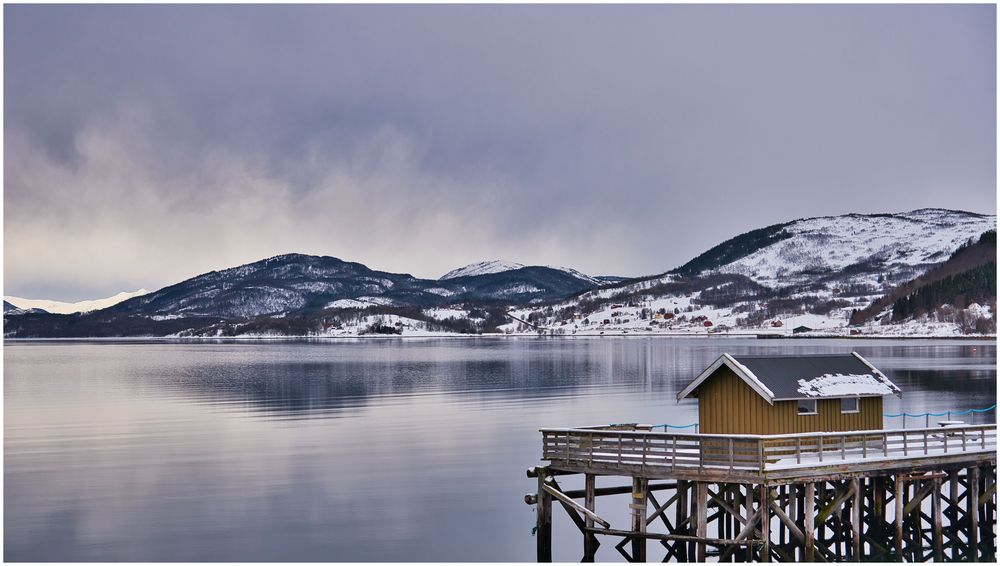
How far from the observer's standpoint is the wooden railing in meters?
28.9

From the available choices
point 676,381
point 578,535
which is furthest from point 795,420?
point 676,381

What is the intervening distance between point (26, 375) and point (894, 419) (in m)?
109

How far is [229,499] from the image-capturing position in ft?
151

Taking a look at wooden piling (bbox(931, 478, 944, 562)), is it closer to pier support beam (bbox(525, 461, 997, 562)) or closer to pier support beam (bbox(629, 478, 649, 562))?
pier support beam (bbox(525, 461, 997, 562))

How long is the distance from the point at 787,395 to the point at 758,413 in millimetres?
1093

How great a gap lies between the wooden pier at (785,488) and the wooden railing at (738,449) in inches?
1.5

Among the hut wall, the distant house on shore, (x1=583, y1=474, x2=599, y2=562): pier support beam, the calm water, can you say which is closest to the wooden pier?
(x1=583, y1=474, x2=599, y2=562): pier support beam

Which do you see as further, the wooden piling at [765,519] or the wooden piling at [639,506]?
the wooden piling at [639,506]

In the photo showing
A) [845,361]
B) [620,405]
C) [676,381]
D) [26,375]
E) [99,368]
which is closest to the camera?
[845,361]

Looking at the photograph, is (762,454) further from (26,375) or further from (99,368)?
(99,368)

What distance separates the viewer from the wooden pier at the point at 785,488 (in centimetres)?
2916

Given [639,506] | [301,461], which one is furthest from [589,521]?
[301,461]

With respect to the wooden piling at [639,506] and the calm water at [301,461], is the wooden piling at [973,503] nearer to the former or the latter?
the wooden piling at [639,506]

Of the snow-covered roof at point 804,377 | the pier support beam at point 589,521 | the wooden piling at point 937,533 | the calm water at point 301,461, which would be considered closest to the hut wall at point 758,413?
the snow-covered roof at point 804,377
